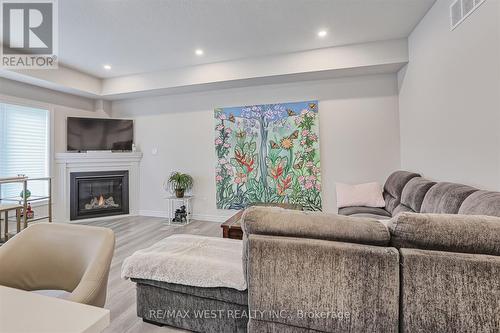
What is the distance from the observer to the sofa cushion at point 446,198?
172 centimetres

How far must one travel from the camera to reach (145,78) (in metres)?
4.36

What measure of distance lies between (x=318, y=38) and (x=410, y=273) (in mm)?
3133

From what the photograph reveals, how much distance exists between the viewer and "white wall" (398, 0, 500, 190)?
1756 millimetres

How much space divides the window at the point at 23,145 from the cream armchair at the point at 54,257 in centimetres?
363

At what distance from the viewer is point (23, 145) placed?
3.83m

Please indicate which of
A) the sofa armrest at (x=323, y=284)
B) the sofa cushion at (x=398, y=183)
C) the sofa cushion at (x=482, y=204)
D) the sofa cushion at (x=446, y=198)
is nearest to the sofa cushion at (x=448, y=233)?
the sofa armrest at (x=323, y=284)

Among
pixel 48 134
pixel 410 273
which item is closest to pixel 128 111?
pixel 48 134

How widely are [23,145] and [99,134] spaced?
3.75 feet

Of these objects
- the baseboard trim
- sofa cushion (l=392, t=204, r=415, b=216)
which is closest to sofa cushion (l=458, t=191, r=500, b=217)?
sofa cushion (l=392, t=204, r=415, b=216)

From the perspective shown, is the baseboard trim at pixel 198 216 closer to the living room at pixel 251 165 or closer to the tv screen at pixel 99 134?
the living room at pixel 251 165

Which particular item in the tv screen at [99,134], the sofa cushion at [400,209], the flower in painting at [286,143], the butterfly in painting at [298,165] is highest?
the tv screen at [99,134]

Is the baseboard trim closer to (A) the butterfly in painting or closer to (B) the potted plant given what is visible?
(B) the potted plant

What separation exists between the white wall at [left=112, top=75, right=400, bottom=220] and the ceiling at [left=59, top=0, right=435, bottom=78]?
0.72 meters

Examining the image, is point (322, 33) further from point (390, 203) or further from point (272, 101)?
point (390, 203)
